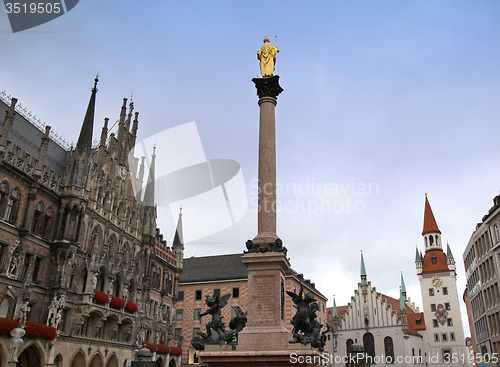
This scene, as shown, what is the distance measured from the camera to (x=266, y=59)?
703 inches

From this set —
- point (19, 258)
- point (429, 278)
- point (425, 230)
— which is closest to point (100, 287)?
point (19, 258)

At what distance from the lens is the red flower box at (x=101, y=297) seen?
3076 cm

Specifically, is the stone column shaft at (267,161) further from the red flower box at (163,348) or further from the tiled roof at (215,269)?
the tiled roof at (215,269)

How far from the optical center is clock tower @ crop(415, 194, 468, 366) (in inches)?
2729

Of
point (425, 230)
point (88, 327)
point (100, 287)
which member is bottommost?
point (88, 327)

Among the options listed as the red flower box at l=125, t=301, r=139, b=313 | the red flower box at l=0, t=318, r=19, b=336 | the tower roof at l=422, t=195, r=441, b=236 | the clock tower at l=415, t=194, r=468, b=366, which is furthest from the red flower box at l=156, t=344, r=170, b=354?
the tower roof at l=422, t=195, r=441, b=236

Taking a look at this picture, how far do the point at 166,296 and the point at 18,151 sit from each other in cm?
2357

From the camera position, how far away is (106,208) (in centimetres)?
3488

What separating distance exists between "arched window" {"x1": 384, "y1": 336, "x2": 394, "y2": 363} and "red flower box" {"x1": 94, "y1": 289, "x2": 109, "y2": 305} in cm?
4613

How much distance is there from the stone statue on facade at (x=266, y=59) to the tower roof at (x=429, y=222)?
77707 mm

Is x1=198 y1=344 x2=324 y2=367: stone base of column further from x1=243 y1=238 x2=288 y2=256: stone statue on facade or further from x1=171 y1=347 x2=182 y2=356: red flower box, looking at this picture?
x1=171 y1=347 x2=182 y2=356: red flower box

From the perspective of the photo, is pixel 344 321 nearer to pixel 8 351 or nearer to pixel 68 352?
pixel 68 352

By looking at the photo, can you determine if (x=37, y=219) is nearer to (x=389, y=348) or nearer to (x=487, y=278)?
(x=487, y=278)

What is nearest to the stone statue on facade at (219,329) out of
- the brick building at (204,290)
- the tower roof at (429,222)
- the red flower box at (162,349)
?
the red flower box at (162,349)
